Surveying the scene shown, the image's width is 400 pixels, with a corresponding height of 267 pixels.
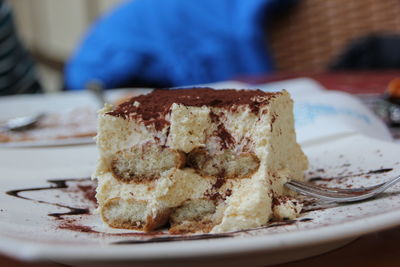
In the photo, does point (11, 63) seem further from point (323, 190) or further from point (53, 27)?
point (53, 27)

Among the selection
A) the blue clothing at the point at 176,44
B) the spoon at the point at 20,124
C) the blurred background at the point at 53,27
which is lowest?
the spoon at the point at 20,124

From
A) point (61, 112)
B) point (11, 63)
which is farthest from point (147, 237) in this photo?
point (11, 63)

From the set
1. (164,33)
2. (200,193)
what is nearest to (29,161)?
(200,193)

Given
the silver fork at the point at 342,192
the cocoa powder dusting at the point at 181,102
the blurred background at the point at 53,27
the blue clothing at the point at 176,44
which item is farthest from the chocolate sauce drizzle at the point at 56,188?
the blurred background at the point at 53,27

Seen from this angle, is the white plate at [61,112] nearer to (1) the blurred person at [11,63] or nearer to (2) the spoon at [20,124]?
(2) the spoon at [20,124]

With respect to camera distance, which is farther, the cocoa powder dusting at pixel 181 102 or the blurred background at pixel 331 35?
the blurred background at pixel 331 35

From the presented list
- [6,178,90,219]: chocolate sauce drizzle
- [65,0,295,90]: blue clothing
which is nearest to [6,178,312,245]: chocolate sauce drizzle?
[6,178,90,219]: chocolate sauce drizzle
